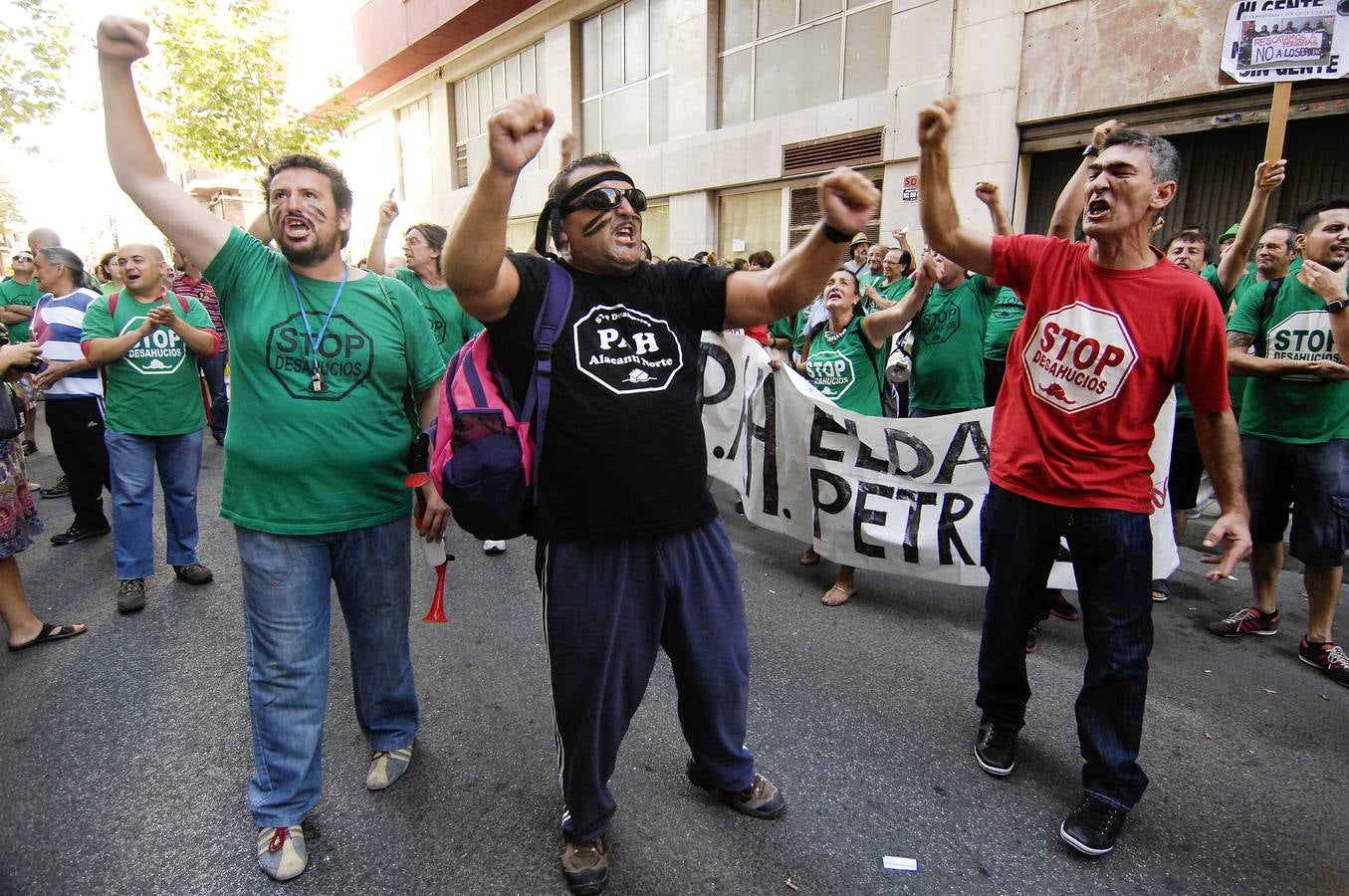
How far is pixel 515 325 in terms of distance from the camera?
197cm

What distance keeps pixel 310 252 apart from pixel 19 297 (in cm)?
878

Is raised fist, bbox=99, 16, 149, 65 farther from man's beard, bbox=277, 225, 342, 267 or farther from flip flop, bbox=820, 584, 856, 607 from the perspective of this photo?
flip flop, bbox=820, 584, 856, 607

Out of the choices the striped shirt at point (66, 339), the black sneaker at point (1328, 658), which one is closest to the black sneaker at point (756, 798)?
the black sneaker at point (1328, 658)

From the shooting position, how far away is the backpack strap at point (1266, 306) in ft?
12.2

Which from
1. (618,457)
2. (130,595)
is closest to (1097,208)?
(618,457)

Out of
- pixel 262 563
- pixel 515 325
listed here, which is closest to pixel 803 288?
pixel 515 325

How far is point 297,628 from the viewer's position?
2.32 metres

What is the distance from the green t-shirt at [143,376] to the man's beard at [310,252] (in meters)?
2.56

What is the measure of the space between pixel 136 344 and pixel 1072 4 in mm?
9529

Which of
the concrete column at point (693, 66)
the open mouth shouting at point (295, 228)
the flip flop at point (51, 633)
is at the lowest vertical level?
the flip flop at point (51, 633)

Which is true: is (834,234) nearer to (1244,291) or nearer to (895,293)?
(1244,291)

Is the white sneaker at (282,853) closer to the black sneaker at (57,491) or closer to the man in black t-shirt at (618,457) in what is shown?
the man in black t-shirt at (618,457)

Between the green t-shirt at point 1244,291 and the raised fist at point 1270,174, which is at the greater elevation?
the raised fist at point 1270,174

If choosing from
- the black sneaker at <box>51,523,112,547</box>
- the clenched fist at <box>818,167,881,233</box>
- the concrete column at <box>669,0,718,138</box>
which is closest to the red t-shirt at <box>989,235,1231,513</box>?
the clenched fist at <box>818,167,881,233</box>
